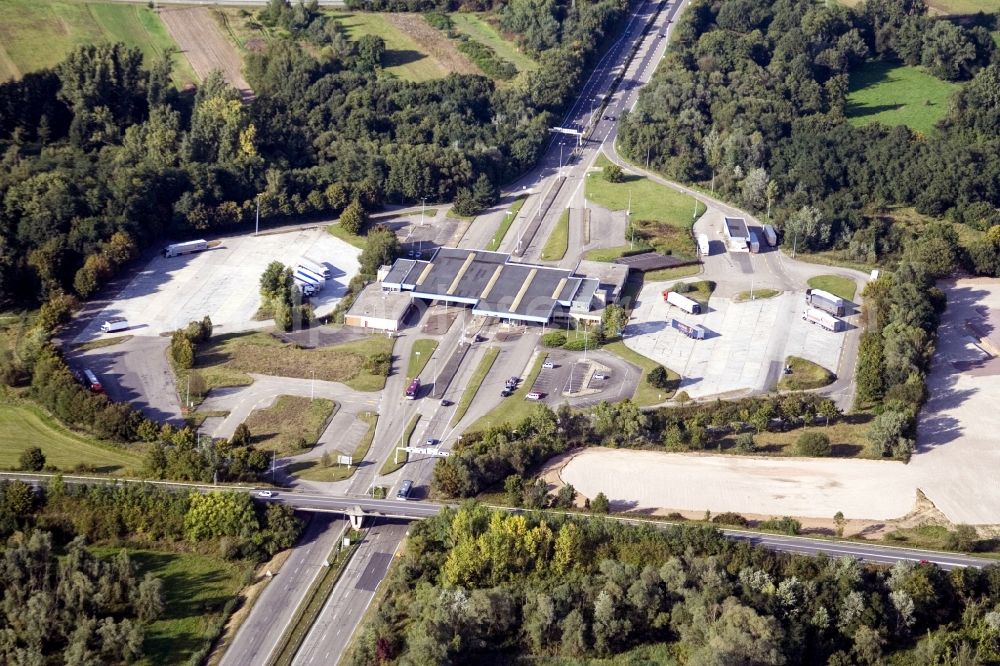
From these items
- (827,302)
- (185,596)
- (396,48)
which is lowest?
(185,596)

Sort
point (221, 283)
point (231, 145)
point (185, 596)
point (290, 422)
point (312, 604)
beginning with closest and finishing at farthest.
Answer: point (185, 596)
point (312, 604)
point (290, 422)
point (221, 283)
point (231, 145)

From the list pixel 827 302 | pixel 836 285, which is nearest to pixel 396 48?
pixel 836 285

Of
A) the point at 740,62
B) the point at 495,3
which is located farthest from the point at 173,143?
the point at 740,62

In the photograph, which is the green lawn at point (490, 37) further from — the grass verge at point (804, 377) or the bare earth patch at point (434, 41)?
the grass verge at point (804, 377)

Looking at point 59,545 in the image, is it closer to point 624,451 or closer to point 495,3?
point 624,451

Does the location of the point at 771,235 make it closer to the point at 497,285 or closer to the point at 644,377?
the point at 497,285

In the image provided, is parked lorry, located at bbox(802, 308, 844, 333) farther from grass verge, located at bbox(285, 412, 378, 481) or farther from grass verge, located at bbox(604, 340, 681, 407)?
grass verge, located at bbox(285, 412, 378, 481)

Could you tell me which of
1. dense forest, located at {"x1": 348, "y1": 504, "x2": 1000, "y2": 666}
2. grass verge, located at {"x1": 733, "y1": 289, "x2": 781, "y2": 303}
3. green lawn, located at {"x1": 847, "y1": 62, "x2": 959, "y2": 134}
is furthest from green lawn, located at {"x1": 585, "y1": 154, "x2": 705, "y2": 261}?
dense forest, located at {"x1": 348, "y1": 504, "x2": 1000, "y2": 666}
